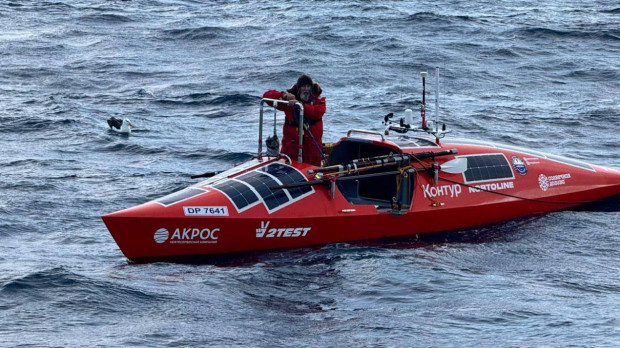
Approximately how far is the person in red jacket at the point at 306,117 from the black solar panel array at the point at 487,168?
9.33ft

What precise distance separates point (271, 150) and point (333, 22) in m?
23.7

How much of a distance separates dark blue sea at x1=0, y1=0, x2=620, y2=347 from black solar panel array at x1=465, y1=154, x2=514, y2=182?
3.13 feet

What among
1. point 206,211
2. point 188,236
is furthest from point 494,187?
point 188,236

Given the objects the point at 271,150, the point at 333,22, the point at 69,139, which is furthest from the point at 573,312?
the point at 333,22

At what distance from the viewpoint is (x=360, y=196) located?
58.8 feet

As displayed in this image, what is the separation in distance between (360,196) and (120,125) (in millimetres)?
9513

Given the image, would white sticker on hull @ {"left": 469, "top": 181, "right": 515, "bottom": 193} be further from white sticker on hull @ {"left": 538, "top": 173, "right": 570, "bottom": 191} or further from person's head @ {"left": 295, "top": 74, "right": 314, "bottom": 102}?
person's head @ {"left": 295, "top": 74, "right": 314, "bottom": 102}

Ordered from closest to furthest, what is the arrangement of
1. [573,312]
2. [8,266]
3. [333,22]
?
[573,312]
[8,266]
[333,22]

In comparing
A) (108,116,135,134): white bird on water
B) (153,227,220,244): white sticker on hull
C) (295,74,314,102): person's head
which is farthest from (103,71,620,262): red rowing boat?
(108,116,135,134): white bird on water

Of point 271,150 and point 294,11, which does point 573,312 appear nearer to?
point 271,150

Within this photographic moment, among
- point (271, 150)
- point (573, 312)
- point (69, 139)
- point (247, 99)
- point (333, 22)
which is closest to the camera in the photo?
point (573, 312)

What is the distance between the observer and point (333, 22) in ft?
131

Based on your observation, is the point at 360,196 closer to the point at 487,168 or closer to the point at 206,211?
the point at 487,168

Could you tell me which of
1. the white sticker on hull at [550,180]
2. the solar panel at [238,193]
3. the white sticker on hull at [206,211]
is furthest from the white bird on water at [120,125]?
the white sticker on hull at [550,180]
